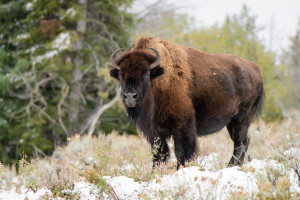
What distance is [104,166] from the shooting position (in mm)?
5324

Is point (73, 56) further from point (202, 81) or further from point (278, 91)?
point (278, 91)

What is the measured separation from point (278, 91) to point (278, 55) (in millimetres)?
3224

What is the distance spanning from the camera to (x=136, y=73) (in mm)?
5113

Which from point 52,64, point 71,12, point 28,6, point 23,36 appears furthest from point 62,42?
point 28,6

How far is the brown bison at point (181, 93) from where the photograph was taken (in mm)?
5246

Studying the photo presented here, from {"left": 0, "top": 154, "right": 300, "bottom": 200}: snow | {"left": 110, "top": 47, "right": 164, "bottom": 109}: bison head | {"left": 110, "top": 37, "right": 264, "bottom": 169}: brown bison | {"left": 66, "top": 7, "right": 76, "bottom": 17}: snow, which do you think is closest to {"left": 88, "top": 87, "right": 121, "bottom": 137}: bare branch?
{"left": 66, "top": 7, "right": 76, "bottom": 17}: snow

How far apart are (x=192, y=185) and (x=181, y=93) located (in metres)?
2.09

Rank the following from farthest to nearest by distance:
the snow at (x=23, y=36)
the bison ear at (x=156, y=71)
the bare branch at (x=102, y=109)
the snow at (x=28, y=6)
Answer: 1. the snow at (x=28, y=6)
2. the snow at (x=23, y=36)
3. the bare branch at (x=102, y=109)
4. the bison ear at (x=156, y=71)

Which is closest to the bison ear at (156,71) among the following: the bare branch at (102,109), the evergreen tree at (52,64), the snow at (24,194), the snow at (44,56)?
the snow at (24,194)

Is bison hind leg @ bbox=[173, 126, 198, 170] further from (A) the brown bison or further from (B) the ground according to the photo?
(B) the ground

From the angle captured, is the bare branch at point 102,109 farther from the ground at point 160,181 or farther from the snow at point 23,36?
the ground at point 160,181

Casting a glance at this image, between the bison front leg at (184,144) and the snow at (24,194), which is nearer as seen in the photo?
the snow at (24,194)

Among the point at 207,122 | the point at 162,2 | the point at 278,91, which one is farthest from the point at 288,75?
the point at 207,122

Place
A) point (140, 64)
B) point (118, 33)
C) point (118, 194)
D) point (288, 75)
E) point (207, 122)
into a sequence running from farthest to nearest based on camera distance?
point (288, 75)
point (118, 33)
point (207, 122)
point (140, 64)
point (118, 194)
